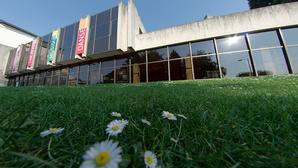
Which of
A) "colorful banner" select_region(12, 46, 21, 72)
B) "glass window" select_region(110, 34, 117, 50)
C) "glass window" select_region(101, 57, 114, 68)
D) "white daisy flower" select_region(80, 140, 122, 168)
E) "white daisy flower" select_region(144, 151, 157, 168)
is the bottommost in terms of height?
"white daisy flower" select_region(144, 151, 157, 168)

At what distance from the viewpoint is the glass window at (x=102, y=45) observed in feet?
33.3

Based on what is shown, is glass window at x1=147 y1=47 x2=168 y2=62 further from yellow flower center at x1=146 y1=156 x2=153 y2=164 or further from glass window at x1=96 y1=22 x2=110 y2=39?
yellow flower center at x1=146 y1=156 x2=153 y2=164

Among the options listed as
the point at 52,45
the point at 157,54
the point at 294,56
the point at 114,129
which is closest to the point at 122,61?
the point at 157,54

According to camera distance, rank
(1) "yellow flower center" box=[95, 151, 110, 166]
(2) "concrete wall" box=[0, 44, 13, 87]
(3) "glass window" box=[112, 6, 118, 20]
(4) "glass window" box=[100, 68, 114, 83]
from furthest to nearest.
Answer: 1. (2) "concrete wall" box=[0, 44, 13, 87]
2. (4) "glass window" box=[100, 68, 114, 83]
3. (3) "glass window" box=[112, 6, 118, 20]
4. (1) "yellow flower center" box=[95, 151, 110, 166]

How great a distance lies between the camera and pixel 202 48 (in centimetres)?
904

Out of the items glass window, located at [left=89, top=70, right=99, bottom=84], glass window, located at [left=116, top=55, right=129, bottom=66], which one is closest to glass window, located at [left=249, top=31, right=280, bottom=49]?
glass window, located at [left=116, top=55, right=129, bottom=66]

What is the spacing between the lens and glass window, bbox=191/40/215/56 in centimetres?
884

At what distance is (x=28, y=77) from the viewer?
17.3 metres

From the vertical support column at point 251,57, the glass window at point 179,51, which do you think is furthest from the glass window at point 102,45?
the vertical support column at point 251,57

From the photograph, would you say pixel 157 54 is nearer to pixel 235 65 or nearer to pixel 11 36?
pixel 235 65

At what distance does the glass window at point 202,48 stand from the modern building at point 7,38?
34.4m

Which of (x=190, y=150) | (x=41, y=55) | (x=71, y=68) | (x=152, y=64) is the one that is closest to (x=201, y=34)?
(x=152, y=64)

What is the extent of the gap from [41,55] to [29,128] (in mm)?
20786

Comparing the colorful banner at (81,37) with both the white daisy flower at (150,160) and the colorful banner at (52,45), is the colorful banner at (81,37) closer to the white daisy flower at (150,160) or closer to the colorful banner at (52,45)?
the colorful banner at (52,45)
